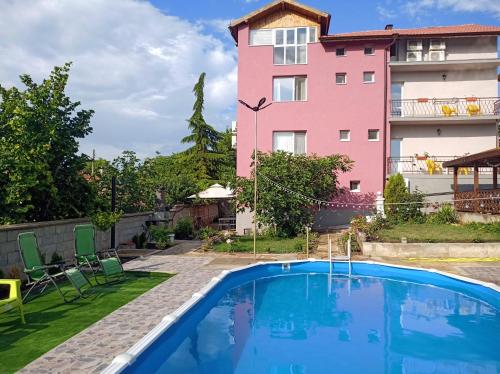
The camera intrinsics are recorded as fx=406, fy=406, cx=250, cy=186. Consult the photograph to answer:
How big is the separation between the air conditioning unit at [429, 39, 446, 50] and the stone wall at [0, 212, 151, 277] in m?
19.1

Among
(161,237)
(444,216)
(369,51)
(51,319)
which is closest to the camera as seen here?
(51,319)

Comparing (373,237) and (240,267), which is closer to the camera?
(240,267)

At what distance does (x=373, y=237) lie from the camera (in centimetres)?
1474

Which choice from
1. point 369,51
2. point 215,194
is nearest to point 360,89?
point 369,51

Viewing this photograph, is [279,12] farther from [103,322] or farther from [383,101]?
[103,322]

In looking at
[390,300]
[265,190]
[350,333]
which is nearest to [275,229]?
[265,190]

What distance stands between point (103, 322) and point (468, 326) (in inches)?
273

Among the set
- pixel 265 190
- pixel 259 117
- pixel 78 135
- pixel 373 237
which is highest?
pixel 259 117

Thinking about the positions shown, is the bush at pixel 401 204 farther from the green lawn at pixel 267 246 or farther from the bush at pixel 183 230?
the bush at pixel 183 230

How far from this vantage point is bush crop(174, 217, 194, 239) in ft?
64.7

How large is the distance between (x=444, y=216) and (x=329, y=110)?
8.24 meters

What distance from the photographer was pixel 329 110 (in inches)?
891

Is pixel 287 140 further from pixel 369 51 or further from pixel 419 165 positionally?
pixel 419 165

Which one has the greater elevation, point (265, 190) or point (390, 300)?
point (265, 190)
